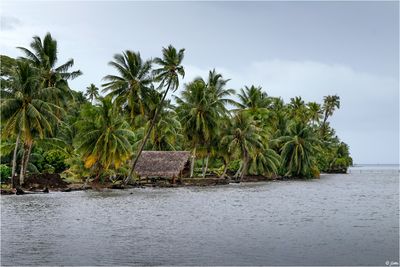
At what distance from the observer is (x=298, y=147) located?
6197 cm

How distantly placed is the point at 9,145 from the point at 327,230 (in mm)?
30121

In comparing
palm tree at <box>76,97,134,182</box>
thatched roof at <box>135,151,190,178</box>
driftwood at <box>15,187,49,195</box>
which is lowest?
driftwood at <box>15,187,49,195</box>

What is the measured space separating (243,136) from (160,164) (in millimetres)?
11946

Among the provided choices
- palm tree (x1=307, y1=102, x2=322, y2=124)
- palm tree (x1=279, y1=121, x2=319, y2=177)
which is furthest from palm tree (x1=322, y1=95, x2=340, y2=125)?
palm tree (x1=279, y1=121, x2=319, y2=177)

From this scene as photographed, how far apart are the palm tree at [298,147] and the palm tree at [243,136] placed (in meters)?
9.52

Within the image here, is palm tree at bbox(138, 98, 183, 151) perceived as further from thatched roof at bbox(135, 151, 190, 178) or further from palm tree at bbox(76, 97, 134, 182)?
palm tree at bbox(76, 97, 134, 182)

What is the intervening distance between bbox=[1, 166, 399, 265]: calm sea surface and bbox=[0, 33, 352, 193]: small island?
11.1 meters

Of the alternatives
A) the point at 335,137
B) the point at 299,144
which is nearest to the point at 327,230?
the point at 299,144

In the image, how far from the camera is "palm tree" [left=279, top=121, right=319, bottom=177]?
6219 cm

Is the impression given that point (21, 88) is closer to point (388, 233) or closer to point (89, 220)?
point (89, 220)

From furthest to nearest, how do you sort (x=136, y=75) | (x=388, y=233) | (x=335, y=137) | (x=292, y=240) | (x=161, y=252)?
1. (x=335, y=137)
2. (x=136, y=75)
3. (x=388, y=233)
4. (x=292, y=240)
5. (x=161, y=252)

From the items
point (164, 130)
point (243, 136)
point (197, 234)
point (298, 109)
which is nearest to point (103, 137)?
point (164, 130)

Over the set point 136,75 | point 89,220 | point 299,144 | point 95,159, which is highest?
point 136,75

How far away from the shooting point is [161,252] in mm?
13109
